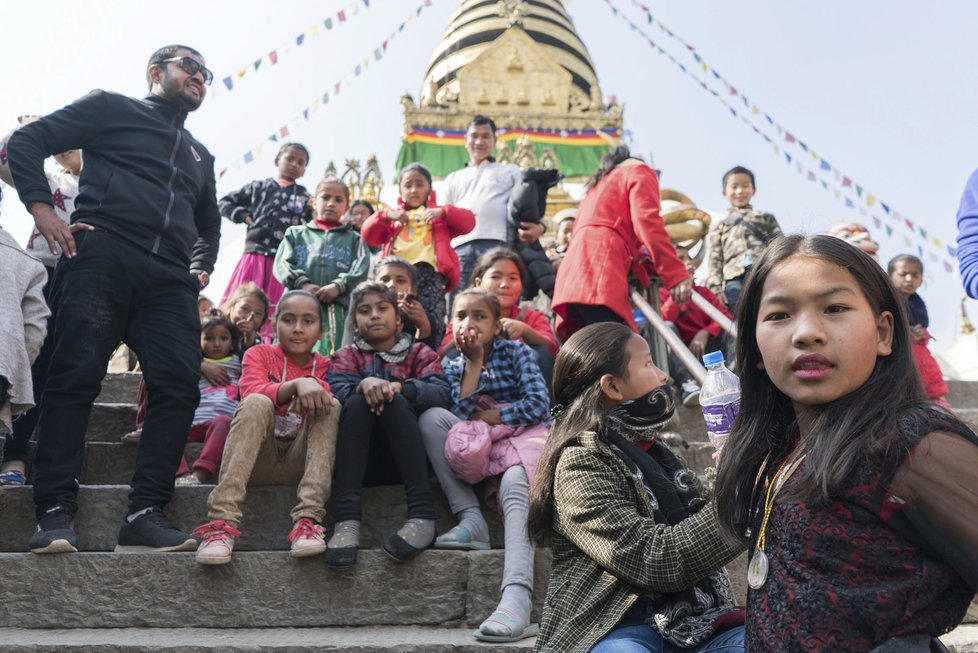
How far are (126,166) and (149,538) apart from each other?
1479 millimetres

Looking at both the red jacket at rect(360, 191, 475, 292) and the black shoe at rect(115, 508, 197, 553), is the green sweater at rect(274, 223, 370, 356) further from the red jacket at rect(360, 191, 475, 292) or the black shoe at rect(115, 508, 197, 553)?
the black shoe at rect(115, 508, 197, 553)

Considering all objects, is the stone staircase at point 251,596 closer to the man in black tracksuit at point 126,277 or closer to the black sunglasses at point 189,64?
the man in black tracksuit at point 126,277

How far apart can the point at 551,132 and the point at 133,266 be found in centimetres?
1843

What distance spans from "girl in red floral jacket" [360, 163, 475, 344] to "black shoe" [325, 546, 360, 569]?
2.33m

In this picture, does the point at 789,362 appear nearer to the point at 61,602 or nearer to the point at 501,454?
the point at 501,454

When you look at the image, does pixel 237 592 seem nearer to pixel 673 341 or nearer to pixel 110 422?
pixel 110 422

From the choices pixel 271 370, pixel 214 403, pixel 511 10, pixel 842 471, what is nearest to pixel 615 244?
pixel 271 370

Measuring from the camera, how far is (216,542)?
271 centimetres

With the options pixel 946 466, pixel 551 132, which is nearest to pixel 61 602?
pixel 946 466

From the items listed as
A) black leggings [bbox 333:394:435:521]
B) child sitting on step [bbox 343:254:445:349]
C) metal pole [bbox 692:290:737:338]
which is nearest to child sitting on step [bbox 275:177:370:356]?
child sitting on step [bbox 343:254:445:349]

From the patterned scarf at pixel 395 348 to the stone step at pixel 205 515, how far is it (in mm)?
644

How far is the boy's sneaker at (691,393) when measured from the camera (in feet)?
15.2

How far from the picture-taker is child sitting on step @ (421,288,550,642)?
2.59 metres

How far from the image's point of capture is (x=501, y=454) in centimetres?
307
